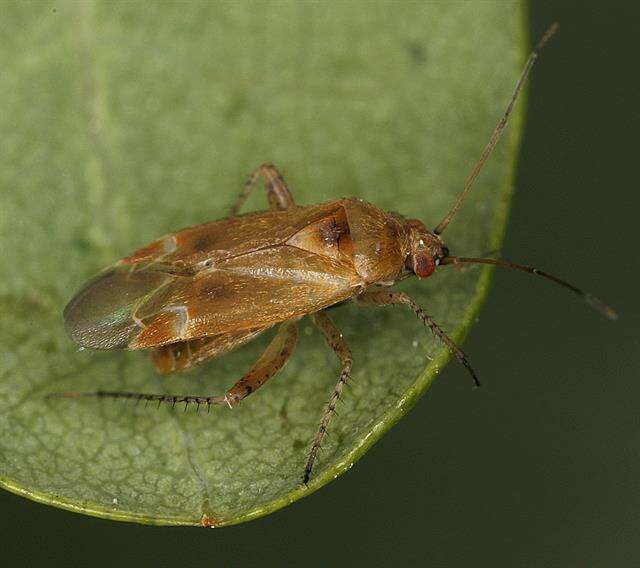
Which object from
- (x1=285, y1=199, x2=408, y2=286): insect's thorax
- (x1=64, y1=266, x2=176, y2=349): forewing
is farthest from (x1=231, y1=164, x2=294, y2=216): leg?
(x1=64, y1=266, x2=176, y2=349): forewing

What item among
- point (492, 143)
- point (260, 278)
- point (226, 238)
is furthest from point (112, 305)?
point (492, 143)

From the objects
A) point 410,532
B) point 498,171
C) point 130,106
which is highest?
point 130,106

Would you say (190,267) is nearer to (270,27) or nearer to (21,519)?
(270,27)

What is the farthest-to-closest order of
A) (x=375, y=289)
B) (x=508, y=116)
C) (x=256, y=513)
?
(x=375, y=289) → (x=508, y=116) → (x=256, y=513)

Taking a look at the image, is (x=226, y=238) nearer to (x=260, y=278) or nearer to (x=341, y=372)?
(x=260, y=278)

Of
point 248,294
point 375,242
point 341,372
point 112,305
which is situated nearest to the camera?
point 341,372

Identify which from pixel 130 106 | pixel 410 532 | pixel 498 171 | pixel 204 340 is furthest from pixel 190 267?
pixel 410 532

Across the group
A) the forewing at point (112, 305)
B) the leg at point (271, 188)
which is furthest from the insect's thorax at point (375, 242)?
the forewing at point (112, 305)
